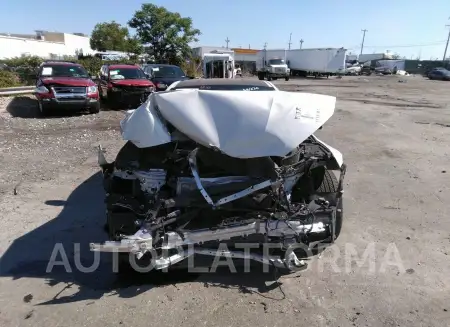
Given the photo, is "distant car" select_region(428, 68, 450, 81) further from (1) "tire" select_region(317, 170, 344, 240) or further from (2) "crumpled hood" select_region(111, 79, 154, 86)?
(1) "tire" select_region(317, 170, 344, 240)

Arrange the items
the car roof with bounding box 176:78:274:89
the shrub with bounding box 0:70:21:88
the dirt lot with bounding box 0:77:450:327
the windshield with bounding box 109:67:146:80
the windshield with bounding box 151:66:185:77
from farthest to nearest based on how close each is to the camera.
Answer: the shrub with bounding box 0:70:21:88
the windshield with bounding box 151:66:185:77
the windshield with bounding box 109:67:146:80
the car roof with bounding box 176:78:274:89
the dirt lot with bounding box 0:77:450:327

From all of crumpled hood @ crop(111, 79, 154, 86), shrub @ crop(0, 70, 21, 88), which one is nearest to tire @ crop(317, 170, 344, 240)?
crumpled hood @ crop(111, 79, 154, 86)

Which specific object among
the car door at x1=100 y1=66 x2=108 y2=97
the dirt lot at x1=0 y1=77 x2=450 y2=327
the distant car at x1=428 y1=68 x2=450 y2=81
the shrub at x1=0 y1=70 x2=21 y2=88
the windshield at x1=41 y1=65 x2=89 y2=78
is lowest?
the distant car at x1=428 y1=68 x2=450 y2=81

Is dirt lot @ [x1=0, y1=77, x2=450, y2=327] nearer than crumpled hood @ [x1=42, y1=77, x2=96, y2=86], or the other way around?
dirt lot @ [x1=0, y1=77, x2=450, y2=327]

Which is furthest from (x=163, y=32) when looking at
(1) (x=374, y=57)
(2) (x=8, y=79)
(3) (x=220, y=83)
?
(1) (x=374, y=57)

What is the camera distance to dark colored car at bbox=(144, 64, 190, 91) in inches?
631

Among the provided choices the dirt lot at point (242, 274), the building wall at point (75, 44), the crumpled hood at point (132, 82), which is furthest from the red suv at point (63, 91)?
the building wall at point (75, 44)

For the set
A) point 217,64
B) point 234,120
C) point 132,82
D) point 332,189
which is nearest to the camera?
point 234,120

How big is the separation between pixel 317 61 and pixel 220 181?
1723 inches

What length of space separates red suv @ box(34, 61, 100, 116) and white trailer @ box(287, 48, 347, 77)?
114ft

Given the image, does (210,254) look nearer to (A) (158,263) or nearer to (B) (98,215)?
(A) (158,263)

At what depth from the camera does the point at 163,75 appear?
55.4 ft

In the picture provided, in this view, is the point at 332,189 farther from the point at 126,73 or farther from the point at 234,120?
the point at 126,73

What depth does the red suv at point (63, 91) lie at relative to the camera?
12.4m
